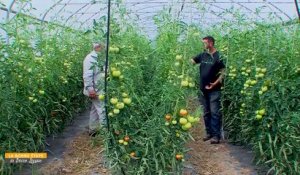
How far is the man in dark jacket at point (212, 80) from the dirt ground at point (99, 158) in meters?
0.32

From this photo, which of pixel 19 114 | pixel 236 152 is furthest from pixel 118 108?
pixel 236 152

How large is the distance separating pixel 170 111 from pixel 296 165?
4.19 ft

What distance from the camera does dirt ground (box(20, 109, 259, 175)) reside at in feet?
13.7

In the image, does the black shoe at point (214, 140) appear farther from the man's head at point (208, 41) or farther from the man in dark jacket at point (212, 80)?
the man's head at point (208, 41)

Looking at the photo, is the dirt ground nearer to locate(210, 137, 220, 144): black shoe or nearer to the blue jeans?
locate(210, 137, 220, 144): black shoe

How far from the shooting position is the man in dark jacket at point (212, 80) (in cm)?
507

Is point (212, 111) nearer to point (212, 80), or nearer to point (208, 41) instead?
point (212, 80)

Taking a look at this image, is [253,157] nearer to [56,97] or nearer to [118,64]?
[118,64]

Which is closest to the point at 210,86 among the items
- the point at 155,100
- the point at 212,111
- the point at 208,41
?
the point at 212,111

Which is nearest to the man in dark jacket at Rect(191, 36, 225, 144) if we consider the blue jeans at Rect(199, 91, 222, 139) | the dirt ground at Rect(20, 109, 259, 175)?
the blue jeans at Rect(199, 91, 222, 139)

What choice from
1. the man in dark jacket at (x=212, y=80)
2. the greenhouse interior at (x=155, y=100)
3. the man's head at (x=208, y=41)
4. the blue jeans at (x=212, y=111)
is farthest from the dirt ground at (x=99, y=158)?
the man's head at (x=208, y=41)

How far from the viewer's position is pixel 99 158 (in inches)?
180

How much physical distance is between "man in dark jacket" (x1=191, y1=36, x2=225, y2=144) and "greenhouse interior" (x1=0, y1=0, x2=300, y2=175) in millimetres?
14

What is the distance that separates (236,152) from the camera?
16.1 ft
